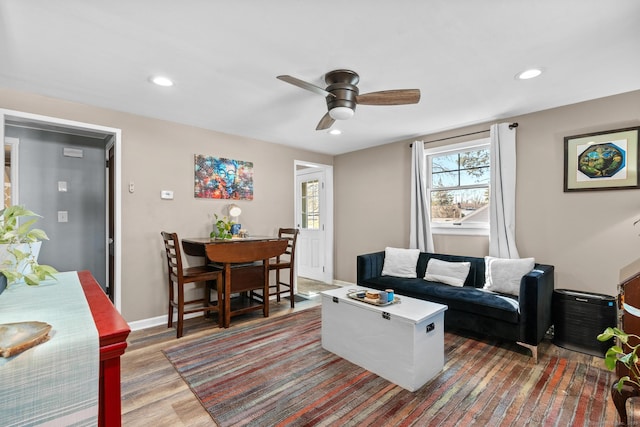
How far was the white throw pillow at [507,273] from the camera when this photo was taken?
276cm

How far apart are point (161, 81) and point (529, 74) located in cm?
283

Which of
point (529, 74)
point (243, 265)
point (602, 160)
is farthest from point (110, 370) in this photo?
point (602, 160)

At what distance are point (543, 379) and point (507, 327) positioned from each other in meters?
0.44

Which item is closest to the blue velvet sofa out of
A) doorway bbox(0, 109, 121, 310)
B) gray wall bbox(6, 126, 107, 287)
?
doorway bbox(0, 109, 121, 310)

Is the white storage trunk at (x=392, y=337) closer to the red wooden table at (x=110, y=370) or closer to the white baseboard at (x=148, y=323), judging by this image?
the red wooden table at (x=110, y=370)

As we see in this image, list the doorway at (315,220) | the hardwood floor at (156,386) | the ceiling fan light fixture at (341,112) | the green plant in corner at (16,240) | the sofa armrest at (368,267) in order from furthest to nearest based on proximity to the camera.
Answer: the doorway at (315,220) → the sofa armrest at (368,267) → the ceiling fan light fixture at (341,112) → the hardwood floor at (156,386) → the green plant in corner at (16,240)

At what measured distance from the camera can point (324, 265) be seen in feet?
17.0

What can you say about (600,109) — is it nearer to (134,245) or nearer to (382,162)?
(382,162)

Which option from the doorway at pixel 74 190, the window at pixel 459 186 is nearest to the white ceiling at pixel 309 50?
the window at pixel 459 186

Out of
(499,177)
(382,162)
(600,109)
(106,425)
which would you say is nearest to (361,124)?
(382,162)

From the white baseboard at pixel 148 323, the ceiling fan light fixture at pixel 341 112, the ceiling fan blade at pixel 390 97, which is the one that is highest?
the ceiling fan blade at pixel 390 97

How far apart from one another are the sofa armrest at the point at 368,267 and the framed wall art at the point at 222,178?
1.70 m

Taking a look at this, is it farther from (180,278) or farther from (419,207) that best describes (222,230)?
(419,207)

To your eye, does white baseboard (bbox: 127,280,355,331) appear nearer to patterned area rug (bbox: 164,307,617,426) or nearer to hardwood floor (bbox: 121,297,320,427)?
hardwood floor (bbox: 121,297,320,427)
